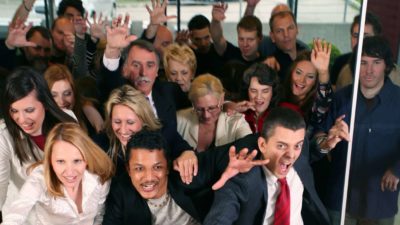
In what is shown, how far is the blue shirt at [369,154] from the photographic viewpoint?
202 centimetres

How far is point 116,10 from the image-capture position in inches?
149

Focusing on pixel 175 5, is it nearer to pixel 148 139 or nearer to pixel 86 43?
pixel 86 43

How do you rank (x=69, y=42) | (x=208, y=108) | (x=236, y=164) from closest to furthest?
(x=236, y=164) → (x=208, y=108) → (x=69, y=42)

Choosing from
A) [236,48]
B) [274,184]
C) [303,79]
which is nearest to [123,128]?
[274,184]

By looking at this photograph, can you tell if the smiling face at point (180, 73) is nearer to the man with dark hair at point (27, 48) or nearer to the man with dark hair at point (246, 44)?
Result: the man with dark hair at point (246, 44)

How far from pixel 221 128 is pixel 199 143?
0.44ft

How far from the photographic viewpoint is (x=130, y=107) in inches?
79.9

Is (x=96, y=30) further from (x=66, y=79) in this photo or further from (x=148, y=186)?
(x=148, y=186)

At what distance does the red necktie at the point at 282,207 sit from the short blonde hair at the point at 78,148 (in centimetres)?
70

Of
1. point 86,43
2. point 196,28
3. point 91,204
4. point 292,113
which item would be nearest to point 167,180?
point 91,204

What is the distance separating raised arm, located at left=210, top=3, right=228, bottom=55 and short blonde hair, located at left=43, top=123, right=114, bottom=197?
61.1 inches

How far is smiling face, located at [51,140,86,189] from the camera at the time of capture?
71.6 inches

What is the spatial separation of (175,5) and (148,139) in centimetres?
202

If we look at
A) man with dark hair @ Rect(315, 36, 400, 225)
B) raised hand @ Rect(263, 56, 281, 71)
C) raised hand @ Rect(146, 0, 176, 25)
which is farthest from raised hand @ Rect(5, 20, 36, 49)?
man with dark hair @ Rect(315, 36, 400, 225)
